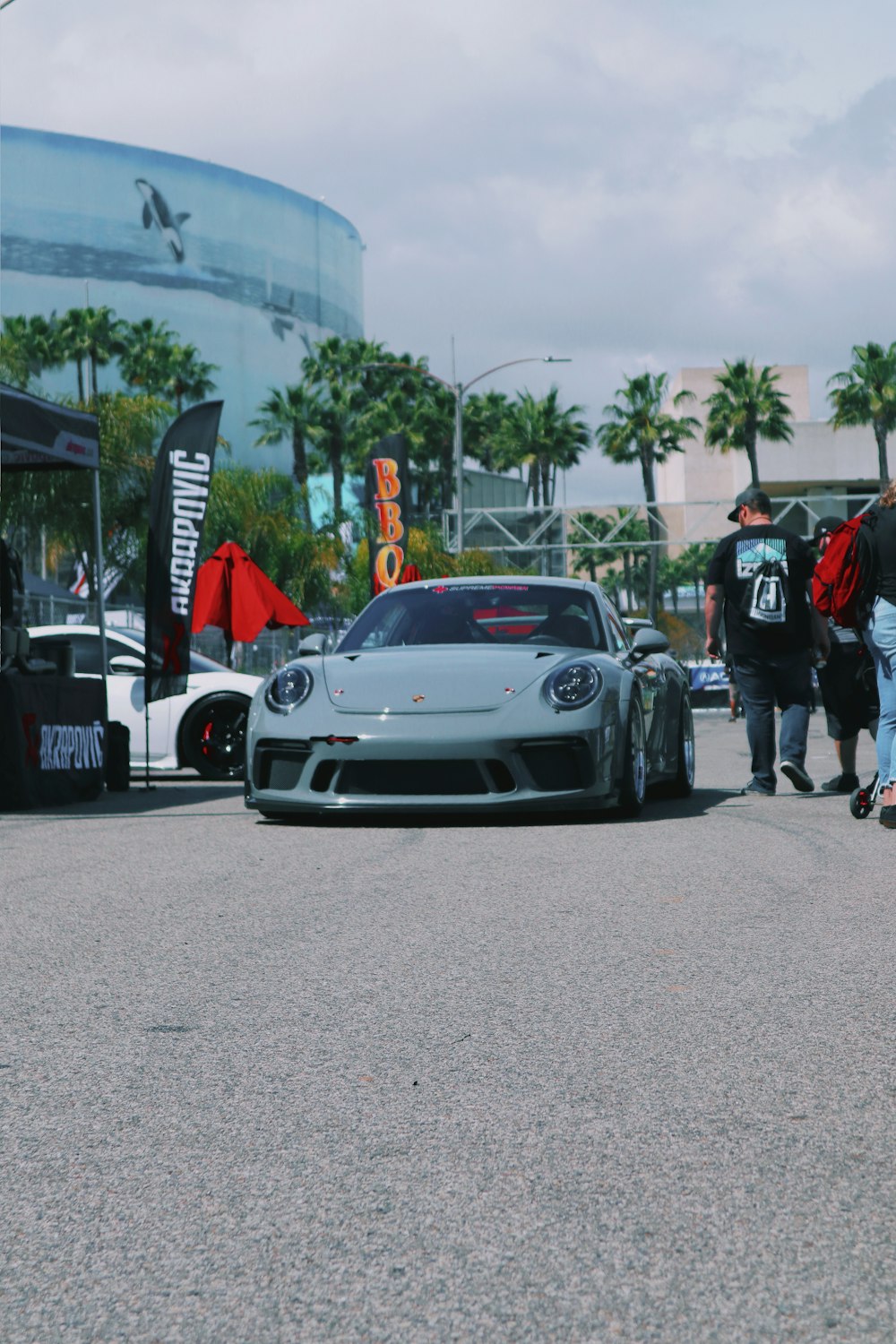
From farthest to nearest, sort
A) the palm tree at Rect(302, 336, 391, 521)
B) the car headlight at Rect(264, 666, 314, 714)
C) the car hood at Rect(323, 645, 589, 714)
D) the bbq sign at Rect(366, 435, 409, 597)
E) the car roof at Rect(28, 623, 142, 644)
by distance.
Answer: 1. the palm tree at Rect(302, 336, 391, 521)
2. the bbq sign at Rect(366, 435, 409, 597)
3. the car roof at Rect(28, 623, 142, 644)
4. the car headlight at Rect(264, 666, 314, 714)
5. the car hood at Rect(323, 645, 589, 714)

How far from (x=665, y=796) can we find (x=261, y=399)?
88.8 m

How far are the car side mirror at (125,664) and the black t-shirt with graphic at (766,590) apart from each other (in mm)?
6081

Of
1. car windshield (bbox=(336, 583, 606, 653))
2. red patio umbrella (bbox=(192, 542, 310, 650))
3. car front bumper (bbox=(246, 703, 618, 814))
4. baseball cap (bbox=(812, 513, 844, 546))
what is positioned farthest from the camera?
red patio umbrella (bbox=(192, 542, 310, 650))

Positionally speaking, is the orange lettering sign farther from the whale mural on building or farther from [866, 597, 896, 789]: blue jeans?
the whale mural on building

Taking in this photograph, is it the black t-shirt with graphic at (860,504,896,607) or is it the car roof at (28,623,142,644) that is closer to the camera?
the black t-shirt with graphic at (860,504,896,607)

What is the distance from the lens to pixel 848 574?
8227mm

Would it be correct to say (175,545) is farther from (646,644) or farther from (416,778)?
(416,778)

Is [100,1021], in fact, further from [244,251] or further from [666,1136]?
[244,251]

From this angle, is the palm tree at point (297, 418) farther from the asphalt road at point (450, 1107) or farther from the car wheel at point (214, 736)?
the asphalt road at point (450, 1107)

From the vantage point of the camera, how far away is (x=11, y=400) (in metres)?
10.5

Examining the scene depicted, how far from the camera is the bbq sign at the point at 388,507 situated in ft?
98.9

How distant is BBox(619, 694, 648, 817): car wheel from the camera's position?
8.47 metres

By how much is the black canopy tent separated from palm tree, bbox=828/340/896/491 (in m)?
49.8

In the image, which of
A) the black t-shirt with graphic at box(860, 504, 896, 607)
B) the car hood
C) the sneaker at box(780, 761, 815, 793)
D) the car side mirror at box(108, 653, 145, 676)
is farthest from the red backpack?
the car side mirror at box(108, 653, 145, 676)
